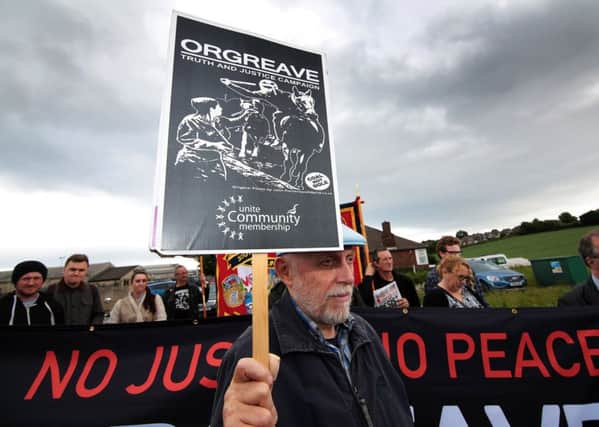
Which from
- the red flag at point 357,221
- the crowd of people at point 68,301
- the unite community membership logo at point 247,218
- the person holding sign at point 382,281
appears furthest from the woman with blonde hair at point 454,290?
the crowd of people at point 68,301

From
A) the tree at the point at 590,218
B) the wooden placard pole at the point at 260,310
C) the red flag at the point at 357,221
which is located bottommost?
the wooden placard pole at the point at 260,310

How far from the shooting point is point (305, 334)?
5.00 feet

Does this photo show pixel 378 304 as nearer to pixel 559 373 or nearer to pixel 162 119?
pixel 559 373

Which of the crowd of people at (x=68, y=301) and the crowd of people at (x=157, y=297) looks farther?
the crowd of people at (x=68, y=301)

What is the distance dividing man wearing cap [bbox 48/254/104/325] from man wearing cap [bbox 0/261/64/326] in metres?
0.54

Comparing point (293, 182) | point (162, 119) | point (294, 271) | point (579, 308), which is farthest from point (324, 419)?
point (579, 308)

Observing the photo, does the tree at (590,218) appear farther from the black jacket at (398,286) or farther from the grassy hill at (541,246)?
the black jacket at (398,286)

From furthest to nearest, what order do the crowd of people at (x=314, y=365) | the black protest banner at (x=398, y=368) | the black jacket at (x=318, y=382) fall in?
the black protest banner at (x=398, y=368), the black jacket at (x=318, y=382), the crowd of people at (x=314, y=365)

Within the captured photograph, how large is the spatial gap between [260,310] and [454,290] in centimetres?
298

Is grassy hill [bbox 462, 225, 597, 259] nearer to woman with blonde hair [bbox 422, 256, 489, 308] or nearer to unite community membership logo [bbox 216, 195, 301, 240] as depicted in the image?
woman with blonde hair [bbox 422, 256, 489, 308]

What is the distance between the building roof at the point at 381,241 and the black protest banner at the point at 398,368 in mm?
42549

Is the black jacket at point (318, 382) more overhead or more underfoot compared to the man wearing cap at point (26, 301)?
more underfoot

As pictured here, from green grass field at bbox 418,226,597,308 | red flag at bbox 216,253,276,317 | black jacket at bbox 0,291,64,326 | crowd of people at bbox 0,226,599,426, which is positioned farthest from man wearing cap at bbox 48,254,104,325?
green grass field at bbox 418,226,597,308

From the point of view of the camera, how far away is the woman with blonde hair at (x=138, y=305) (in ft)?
13.9
